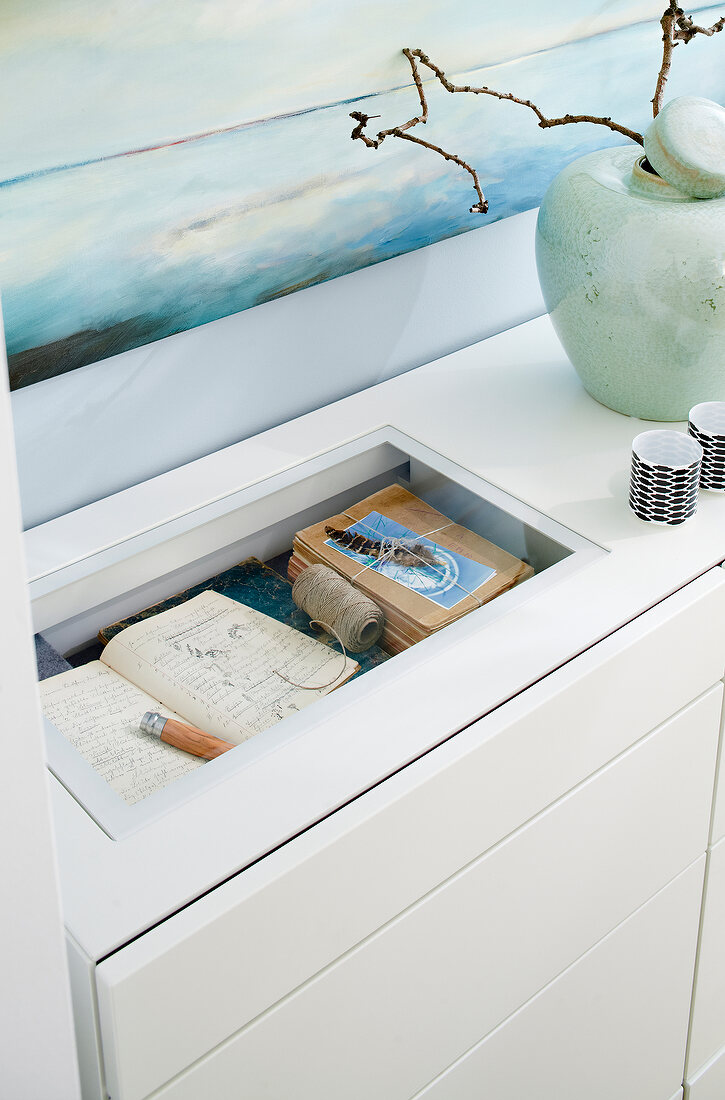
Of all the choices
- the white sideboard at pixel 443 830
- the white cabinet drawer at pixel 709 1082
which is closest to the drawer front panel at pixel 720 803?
the white sideboard at pixel 443 830

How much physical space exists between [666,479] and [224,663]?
46 cm

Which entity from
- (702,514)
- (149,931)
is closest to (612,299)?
(702,514)

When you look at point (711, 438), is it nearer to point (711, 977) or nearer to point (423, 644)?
point (423, 644)

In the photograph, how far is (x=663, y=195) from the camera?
3.55 feet

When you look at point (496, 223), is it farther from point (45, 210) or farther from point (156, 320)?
point (45, 210)

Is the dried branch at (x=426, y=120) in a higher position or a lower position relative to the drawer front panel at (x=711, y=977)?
higher

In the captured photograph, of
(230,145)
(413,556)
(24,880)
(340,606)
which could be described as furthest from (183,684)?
(230,145)

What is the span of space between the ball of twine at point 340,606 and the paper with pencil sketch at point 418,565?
0.04 metres

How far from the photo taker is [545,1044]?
105 cm

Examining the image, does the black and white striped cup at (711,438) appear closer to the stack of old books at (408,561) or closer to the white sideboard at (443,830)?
the white sideboard at (443,830)

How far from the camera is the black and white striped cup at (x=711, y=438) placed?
1055 mm

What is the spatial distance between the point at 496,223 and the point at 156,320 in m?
0.53

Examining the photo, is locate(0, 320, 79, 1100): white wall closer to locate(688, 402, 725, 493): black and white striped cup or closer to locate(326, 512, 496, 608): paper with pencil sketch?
locate(326, 512, 496, 608): paper with pencil sketch

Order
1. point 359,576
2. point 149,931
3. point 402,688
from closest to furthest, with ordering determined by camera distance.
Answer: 1. point 149,931
2. point 402,688
3. point 359,576
